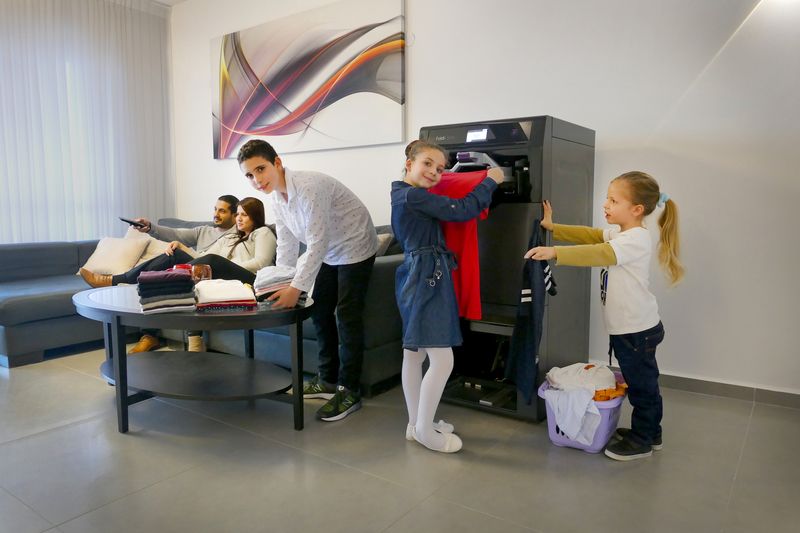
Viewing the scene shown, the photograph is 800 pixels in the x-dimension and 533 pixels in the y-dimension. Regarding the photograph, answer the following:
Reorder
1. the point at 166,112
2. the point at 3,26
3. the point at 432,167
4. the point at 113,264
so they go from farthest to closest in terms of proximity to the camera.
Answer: the point at 166,112
the point at 3,26
the point at 113,264
the point at 432,167

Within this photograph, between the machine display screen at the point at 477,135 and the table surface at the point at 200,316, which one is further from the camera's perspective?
the machine display screen at the point at 477,135

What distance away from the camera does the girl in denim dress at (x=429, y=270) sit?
204 centimetres

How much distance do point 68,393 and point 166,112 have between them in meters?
3.15

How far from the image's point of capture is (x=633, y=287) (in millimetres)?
2070

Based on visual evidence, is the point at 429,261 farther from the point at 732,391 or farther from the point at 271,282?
the point at 732,391

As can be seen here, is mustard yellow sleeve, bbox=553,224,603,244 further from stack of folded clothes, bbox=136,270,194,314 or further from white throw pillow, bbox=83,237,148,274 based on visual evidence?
white throw pillow, bbox=83,237,148,274

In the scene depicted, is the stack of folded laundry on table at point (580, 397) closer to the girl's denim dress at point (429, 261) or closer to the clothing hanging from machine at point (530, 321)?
the clothing hanging from machine at point (530, 321)

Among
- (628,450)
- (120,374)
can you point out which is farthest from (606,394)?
(120,374)

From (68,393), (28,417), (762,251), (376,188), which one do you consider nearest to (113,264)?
(68,393)

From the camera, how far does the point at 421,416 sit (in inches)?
82.3

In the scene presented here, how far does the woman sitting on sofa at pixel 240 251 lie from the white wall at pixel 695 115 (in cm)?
136

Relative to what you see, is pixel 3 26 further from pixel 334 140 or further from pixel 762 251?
pixel 762 251

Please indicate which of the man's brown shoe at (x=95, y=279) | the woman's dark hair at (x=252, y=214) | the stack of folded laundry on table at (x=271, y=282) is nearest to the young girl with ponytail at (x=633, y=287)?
the stack of folded laundry on table at (x=271, y=282)

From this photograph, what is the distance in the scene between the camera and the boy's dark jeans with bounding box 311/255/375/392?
8.20 ft
